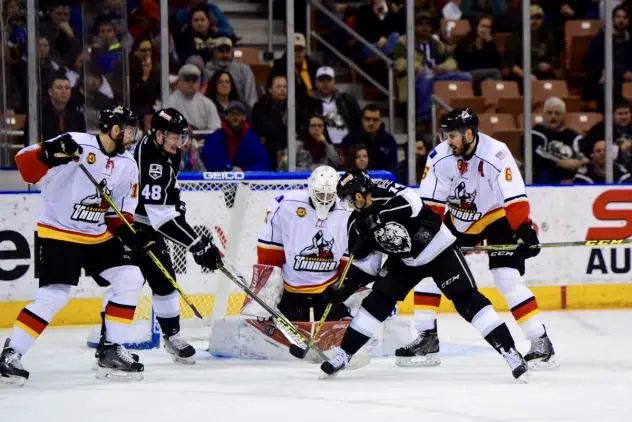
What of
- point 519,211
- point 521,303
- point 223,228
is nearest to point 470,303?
point 521,303

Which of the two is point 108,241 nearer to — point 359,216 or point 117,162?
point 117,162

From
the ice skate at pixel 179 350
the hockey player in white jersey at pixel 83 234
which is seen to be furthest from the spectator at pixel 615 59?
the hockey player in white jersey at pixel 83 234

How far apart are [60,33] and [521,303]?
131 inches

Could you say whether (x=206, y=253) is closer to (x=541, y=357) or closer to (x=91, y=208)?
(x=91, y=208)

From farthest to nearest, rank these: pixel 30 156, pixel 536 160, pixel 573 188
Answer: pixel 536 160, pixel 573 188, pixel 30 156

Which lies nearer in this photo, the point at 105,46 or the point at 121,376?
the point at 121,376

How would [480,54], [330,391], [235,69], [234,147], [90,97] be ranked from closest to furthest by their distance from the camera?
[330,391] < [90,97] < [234,147] < [235,69] < [480,54]

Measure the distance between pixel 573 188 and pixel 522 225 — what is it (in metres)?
2.63

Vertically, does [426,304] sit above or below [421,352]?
above

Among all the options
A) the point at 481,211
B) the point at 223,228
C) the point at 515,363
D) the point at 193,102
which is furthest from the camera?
the point at 193,102

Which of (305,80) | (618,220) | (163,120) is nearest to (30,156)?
(163,120)

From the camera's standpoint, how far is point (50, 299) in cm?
579

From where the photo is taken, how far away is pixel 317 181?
659 centimetres

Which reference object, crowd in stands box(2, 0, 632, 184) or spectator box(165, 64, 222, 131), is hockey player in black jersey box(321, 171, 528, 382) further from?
spectator box(165, 64, 222, 131)
